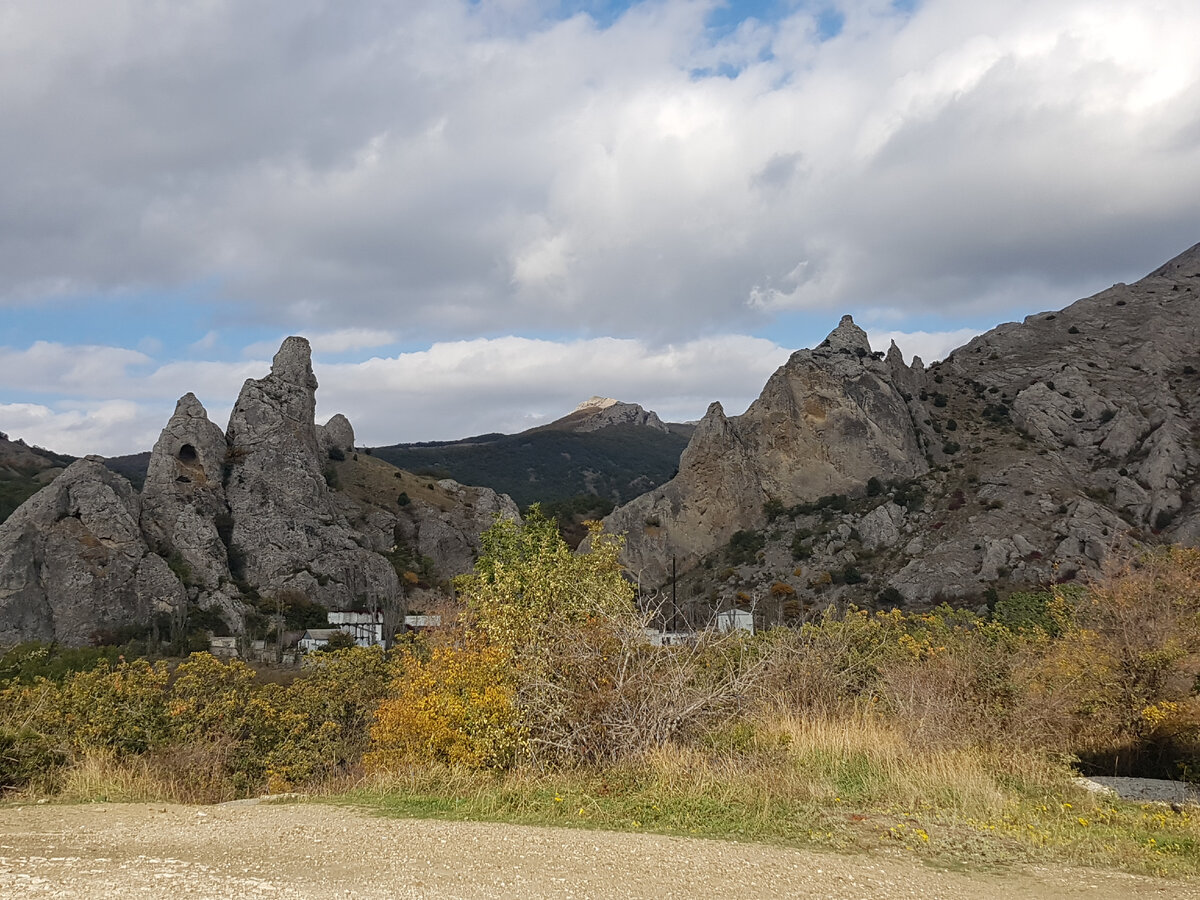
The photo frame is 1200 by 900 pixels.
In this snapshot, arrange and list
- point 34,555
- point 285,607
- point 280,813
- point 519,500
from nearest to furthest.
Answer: point 280,813 → point 34,555 → point 285,607 → point 519,500

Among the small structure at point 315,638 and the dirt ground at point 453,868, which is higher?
the dirt ground at point 453,868

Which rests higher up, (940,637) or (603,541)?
(603,541)

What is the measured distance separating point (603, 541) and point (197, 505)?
70.7 meters

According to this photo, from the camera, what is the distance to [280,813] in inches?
368

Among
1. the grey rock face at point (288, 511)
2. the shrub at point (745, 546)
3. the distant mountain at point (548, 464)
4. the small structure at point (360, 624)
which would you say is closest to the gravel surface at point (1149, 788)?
the small structure at point (360, 624)

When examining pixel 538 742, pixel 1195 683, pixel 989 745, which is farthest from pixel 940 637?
pixel 538 742

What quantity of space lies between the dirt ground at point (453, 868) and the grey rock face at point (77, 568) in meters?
65.9

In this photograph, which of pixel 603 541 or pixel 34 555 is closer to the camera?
pixel 603 541

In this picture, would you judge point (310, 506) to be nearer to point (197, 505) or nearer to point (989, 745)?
point (197, 505)

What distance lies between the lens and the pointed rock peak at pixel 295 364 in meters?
89.2

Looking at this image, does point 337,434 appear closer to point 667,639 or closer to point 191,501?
point 191,501

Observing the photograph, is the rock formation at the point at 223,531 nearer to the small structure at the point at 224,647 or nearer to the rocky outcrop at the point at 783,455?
the small structure at the point at 224,647

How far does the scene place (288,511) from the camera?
7925 centimetres

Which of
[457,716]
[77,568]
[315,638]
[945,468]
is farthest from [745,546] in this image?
[457,716]
